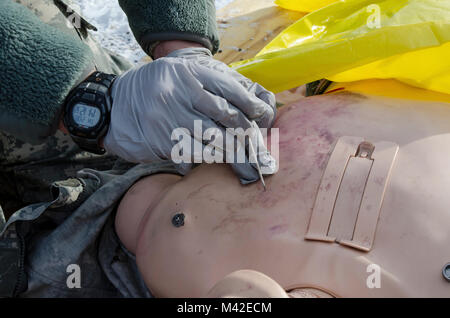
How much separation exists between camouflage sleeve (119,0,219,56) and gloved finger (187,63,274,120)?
0.60 feet

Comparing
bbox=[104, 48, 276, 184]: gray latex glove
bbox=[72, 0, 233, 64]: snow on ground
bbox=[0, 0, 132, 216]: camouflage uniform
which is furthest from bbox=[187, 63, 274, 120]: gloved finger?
bbox=[72, 0, 233, 64]: snow on ground

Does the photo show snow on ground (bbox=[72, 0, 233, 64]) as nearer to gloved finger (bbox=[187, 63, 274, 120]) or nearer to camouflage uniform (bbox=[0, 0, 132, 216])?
camouflage uniform (bbox=[0, 0, 132, 216])

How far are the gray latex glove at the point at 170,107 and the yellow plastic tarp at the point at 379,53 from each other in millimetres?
179

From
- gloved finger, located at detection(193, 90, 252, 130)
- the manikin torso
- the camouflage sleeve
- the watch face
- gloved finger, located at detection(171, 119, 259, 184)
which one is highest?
the camouflage sleeve

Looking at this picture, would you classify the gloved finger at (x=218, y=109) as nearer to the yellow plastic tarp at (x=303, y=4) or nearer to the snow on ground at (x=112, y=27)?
the yellow plastic tarp at (x=303, y=4)

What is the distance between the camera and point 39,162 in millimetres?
1310

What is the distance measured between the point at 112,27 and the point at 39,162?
765 millimetres

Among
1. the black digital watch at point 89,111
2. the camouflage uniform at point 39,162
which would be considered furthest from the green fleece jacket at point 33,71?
the camouflage uniform at point 39,162

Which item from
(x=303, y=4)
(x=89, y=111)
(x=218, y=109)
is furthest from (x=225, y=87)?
Answer: (x=303, y=4)

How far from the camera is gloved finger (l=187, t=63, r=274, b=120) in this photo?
2.94ft

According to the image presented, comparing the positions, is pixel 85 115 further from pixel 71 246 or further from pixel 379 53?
pixel 379 53

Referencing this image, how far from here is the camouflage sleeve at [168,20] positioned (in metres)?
1.05
